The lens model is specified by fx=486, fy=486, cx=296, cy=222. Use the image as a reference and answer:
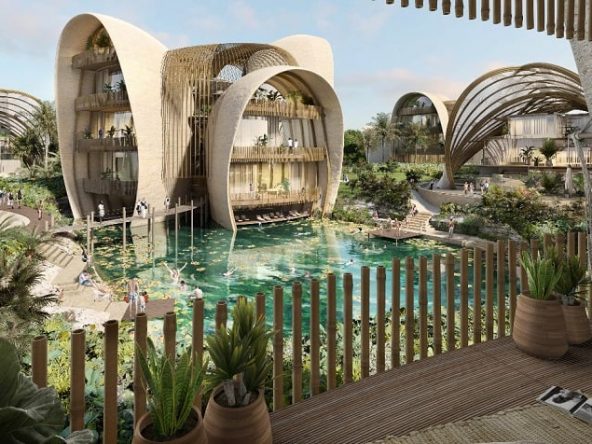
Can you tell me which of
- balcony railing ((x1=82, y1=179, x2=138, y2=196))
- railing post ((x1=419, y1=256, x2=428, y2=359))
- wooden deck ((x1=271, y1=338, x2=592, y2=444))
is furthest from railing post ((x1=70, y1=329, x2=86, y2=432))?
balcony railing ((x1=82, y1=179, x2=138, y2=196))

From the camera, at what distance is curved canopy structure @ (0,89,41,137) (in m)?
43.9

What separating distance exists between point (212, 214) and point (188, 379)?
799 inches

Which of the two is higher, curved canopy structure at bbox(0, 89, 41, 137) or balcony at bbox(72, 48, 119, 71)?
curved canopy structure at bbox(0, 89, 41, 137)

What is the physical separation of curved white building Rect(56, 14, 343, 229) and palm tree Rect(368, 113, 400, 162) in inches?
1068

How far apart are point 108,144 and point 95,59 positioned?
3.88m

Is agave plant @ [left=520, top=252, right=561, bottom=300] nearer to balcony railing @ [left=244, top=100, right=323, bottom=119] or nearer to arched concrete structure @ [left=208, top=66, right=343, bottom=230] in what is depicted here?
arched concrete structure @ [left=208, top=66, right=343, bottom=230]

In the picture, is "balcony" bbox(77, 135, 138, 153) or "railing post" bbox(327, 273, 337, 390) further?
"balcony" bbox(77, 135, 138, 153)

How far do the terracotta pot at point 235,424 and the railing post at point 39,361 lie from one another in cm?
80

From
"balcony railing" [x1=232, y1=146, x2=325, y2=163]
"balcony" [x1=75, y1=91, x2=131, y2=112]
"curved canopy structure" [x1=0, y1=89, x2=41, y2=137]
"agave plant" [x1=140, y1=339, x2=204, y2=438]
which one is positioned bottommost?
"agave plant" [x1=140, y1=339, x2=204, y2=438]

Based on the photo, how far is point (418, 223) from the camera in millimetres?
21156

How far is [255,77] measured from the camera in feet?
67.8

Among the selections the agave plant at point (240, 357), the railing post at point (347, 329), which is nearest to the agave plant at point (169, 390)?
the agave plant at point (240, 357)

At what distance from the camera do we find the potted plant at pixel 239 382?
2246 mm

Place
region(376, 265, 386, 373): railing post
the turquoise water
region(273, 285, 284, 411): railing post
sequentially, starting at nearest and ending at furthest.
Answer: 1. region(273, 285, 284, 411): railing post
2. region(376, 265, 386, 373): railing post
3. the turquoise water
